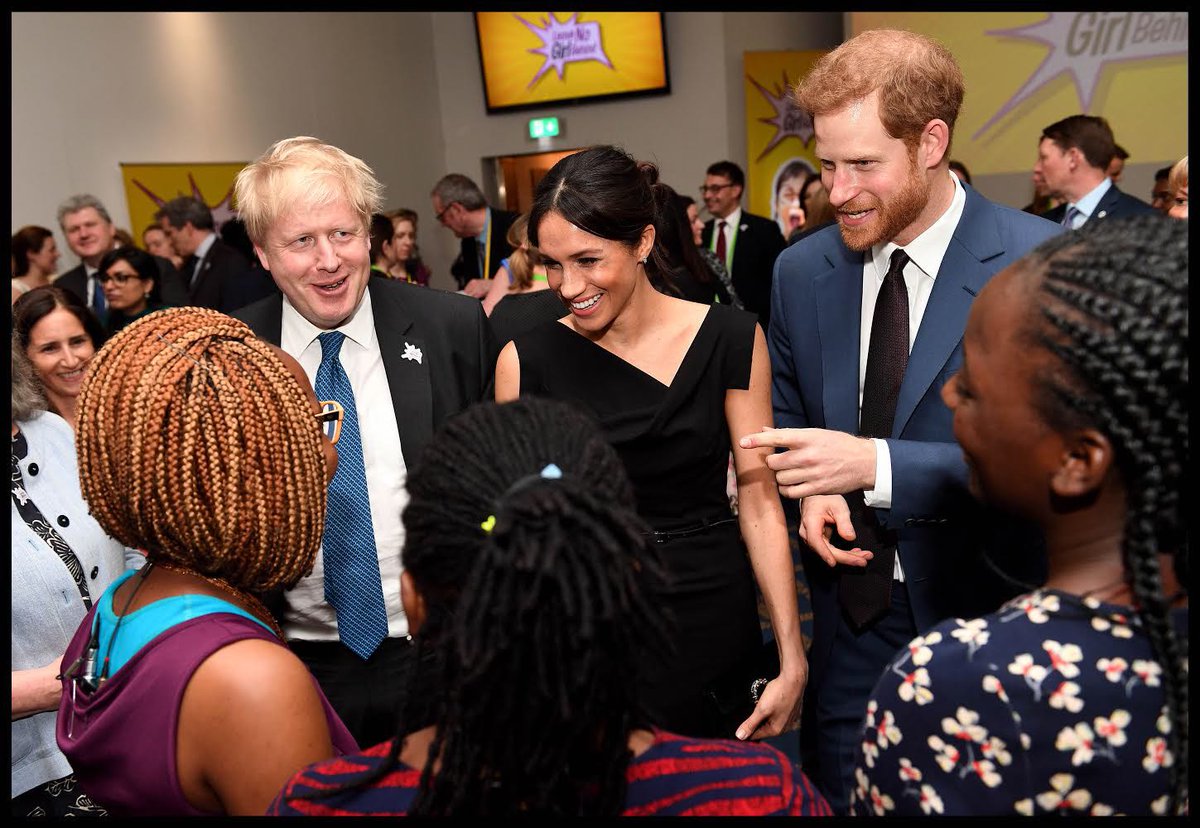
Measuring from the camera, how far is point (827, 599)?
1958mm

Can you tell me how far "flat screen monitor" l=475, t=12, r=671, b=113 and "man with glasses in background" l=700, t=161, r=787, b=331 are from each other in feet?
10.3

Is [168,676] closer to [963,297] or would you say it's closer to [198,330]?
[198,330]

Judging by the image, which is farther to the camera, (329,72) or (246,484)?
(329,72)

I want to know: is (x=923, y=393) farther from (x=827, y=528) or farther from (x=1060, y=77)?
(x=1060, y=77)

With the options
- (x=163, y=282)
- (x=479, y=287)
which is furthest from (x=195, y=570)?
(x=163, y=282)

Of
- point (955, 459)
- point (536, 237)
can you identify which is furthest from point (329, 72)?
point (955, 459)

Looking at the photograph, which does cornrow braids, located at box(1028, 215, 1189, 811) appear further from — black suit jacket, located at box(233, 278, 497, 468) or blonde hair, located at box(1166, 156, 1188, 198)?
blonde hair, located at box(1166, 156, 1188, 198)

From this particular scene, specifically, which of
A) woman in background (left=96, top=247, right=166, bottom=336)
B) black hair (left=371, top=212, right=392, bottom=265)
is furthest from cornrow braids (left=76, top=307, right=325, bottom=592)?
black hair (left=371, top=212, right=392, bottom=265)

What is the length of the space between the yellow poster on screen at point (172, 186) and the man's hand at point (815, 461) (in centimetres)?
680

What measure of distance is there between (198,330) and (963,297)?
1.28 metres

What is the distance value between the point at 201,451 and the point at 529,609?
49cm

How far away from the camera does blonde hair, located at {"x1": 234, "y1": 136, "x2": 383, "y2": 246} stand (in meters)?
1.91

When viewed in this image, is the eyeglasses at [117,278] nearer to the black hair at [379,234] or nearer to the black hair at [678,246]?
the black hair at [379,234]

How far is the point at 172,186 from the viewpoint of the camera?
320 inches
